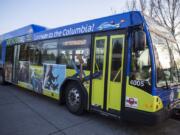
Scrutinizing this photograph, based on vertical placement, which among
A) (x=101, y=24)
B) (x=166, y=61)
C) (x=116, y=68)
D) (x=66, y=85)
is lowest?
(x=66, y=85)

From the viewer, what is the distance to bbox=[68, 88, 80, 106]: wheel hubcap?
17.4 feet

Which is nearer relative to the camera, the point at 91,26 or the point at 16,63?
the point at 91,26

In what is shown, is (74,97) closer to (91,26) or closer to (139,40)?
(91,26)

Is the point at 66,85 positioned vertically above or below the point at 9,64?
below

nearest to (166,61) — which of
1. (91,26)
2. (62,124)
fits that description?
(91,26)

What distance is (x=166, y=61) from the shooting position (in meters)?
4.06

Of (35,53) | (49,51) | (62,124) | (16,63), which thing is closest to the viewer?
(62,124)

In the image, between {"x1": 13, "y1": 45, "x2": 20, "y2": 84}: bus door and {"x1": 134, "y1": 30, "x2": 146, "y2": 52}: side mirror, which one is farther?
{"x1": 13, "y1": 45, "x2": 20, "y2": 84}: bus door

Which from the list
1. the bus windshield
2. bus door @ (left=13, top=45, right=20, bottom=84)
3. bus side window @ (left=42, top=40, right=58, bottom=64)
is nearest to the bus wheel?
bus side window @ (left=42, top=40, right=58, bottom=64)

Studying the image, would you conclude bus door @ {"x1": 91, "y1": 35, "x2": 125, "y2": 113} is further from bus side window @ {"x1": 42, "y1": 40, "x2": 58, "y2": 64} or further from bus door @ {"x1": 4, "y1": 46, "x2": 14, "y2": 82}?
bus door @ {"x1": 4, "y1": 46, "x2": 14, "y2": 82}

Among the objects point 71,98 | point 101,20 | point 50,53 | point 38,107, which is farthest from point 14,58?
point 101,20

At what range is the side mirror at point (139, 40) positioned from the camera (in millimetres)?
3654

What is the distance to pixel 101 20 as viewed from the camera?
4793mm

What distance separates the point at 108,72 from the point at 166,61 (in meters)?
1.37
